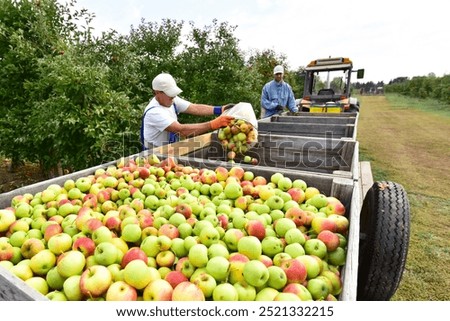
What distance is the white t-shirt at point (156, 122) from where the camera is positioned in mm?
3756

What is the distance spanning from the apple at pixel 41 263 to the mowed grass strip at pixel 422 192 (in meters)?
3.37

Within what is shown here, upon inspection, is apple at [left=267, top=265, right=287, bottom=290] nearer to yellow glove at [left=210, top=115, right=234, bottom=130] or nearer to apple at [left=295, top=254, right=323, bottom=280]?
apple at [left=295, top=254, right=323, bottom=280]

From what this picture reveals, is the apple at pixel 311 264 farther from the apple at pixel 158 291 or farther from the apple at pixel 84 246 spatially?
the apple at pixel 84 246

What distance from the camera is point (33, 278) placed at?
1.50 metres

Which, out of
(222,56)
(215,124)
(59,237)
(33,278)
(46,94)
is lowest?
(33,278)

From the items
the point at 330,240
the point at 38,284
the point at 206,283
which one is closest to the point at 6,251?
the point at 38,284

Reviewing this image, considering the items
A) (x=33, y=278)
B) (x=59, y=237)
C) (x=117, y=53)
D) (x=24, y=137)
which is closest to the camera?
(x=33, y=278)

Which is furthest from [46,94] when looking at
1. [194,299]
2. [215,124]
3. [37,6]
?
[194,299]

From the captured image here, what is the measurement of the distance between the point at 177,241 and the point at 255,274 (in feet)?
1.77

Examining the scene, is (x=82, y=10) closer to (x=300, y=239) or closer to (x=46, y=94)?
(x=46, y=94)

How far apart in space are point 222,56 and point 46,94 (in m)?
5.65

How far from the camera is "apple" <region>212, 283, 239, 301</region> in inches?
53.0

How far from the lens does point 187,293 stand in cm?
132

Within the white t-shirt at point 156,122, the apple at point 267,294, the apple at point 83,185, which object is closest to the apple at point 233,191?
the apple at point 267,294
